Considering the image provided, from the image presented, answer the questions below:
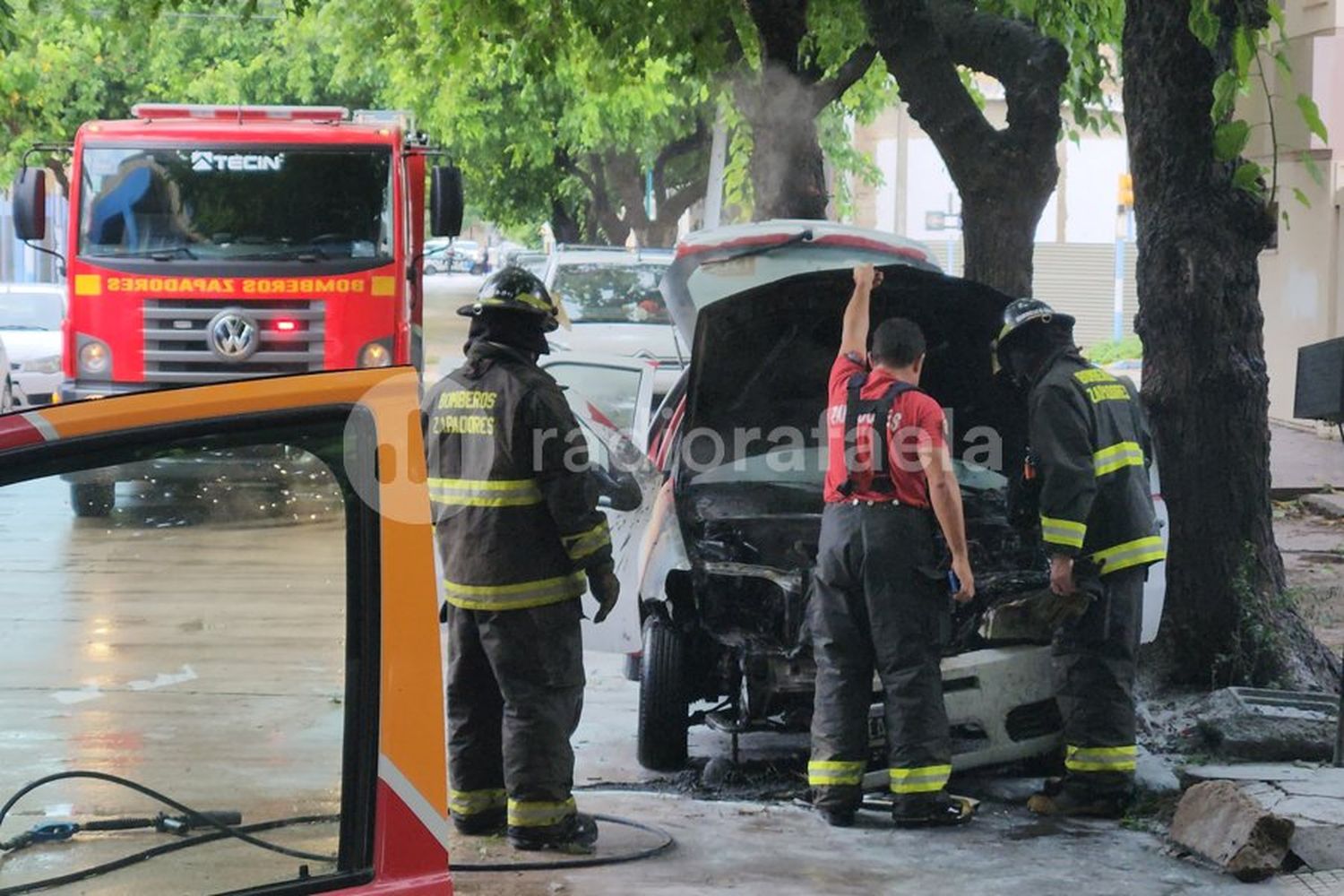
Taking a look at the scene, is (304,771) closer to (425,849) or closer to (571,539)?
(425,849)

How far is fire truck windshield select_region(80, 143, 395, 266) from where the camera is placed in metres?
13.0

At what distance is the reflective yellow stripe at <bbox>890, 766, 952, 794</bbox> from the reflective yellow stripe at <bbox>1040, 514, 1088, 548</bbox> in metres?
0.88

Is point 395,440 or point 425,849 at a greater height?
point 395,440

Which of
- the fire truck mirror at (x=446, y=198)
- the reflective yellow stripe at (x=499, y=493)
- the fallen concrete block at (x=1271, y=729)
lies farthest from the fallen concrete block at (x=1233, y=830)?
the fire truck mirror at (x=446, y=198)

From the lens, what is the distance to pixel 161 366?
43.5 ft

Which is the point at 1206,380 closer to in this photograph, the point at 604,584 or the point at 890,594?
the point at 890,594

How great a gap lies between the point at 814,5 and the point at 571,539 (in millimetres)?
8526

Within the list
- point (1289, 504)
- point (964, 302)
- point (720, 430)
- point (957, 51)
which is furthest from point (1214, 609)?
point (1289, 504)

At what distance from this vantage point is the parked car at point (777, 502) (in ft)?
21.8

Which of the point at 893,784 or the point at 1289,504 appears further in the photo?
the point at 1289,504

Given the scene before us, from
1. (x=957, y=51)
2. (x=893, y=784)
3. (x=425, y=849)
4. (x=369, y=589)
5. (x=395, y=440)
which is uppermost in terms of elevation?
(x=957, y=51)

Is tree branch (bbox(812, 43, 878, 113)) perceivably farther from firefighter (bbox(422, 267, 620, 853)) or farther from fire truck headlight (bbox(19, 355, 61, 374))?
fire truck headlight (bbox(19, 355, 61, 374))

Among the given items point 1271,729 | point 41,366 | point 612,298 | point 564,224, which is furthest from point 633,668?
point 564,224

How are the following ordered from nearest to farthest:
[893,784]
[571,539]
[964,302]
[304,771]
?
[304,771], [571,539], [893,784], [964,302]
